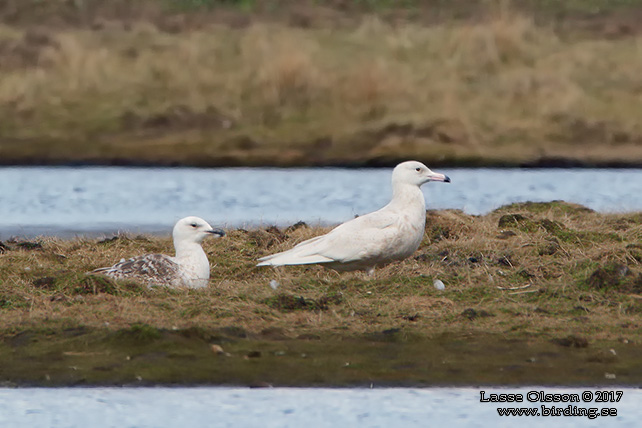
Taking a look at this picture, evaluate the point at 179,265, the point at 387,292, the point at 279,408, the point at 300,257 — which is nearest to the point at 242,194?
the point at 300,257

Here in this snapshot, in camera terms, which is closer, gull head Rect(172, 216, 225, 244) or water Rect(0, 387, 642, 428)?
water Rect(0, 387, 642, 428)

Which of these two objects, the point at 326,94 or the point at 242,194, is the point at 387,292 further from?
the point at 326,94

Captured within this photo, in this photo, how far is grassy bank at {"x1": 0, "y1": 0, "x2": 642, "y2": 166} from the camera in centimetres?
1998

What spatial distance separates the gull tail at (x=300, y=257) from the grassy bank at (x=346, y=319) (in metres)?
0.14

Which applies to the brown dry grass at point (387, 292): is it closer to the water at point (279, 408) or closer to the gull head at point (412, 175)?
the gull head at point (412, 175)

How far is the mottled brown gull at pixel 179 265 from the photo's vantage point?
32.3 ft

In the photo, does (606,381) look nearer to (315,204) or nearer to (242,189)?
(315,204)

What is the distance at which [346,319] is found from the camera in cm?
905

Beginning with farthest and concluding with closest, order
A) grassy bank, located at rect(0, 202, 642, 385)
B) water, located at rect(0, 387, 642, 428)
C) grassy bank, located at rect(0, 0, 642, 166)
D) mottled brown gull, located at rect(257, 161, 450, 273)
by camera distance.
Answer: grassy bank, located at rect(0, 0, 642, 166)
mottled brown gull, located at rect(257, 161, 450, 273)
grassy bank, located at rect(0, 202, 642, 385)
water, located at rect(0, 387, 642, 428)

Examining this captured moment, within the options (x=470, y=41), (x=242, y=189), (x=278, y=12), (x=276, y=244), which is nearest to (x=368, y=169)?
(x=242, y=189)

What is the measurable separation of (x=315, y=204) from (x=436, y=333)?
294 inches

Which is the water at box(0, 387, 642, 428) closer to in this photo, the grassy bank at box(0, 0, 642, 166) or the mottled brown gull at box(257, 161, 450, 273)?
the mottled brown gull at box(257, 161, 450, 273)

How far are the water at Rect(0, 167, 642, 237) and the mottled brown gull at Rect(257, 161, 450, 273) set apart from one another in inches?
114

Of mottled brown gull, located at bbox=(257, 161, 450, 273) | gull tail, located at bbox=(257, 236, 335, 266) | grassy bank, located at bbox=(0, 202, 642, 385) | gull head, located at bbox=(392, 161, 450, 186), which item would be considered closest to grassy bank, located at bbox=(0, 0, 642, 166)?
grassy bank, located at bbox=(0, 202, 642, 385)
